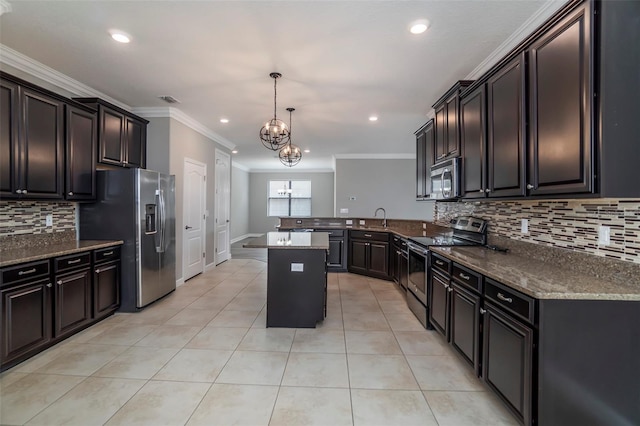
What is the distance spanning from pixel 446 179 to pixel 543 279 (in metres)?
1.71

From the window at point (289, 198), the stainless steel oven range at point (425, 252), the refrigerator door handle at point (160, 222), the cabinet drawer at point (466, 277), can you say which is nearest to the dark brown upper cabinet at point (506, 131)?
the cabinet drawer at point (466, 277)

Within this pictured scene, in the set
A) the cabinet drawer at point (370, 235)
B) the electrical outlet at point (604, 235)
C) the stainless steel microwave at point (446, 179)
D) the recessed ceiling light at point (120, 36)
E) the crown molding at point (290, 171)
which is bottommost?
the cabinet drawer at point (370, 235)

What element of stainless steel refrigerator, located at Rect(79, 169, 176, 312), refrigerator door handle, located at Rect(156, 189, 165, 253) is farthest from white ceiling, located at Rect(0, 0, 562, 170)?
refrigerator door handle, located at Rect(156, 189, 165, 253)

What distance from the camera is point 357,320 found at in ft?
11.1

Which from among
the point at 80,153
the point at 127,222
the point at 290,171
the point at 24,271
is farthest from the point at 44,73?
the point at 290,171

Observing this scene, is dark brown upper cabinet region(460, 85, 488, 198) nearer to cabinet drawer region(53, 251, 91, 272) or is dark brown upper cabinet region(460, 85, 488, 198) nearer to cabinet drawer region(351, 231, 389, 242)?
cabinet drawer region(351, 231, 389, 242)

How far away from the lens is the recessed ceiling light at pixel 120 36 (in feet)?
8.03

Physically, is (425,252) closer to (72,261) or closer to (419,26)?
(419,26)

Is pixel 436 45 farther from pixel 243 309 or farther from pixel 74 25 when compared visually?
pixel 243 309

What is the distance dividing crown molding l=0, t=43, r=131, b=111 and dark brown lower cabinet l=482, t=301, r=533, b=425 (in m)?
4.66

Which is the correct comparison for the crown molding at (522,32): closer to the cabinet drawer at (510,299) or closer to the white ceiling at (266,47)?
the white ceiling at (266,47)

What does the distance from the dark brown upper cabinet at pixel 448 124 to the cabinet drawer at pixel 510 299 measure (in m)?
1.63

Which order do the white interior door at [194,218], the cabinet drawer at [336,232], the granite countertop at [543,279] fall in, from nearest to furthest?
the granite countertop at [543,279], the white interior door at [194,218], the cabinet drawer at [336,232]

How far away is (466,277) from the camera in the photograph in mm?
2250
